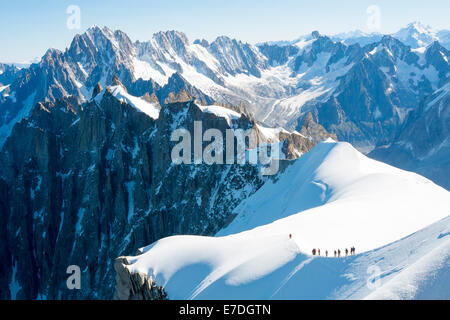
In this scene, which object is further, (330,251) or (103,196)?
(103,196)

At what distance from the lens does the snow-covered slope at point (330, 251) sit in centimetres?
2777

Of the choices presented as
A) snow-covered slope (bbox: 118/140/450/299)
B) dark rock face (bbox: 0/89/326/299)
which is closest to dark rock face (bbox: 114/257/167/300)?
snow-covered slope (bbox: 118/140/450/299)

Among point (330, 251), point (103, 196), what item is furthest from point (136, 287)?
point (103, 196)

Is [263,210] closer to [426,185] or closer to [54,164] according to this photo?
[426,185]

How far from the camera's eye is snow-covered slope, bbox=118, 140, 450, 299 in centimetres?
2777

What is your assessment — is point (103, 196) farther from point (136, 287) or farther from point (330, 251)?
point (330, 251)

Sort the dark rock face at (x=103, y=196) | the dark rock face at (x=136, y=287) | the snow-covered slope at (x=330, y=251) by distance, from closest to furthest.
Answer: the snow-covered slope at (x=330, y=251) < the dark rock face at (x=136, y=287) < the dark rock face at (x=103, y=196)

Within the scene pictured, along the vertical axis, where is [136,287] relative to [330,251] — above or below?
below

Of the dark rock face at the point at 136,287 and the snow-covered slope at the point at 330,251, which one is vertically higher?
the snow-covered slope at the point at 330,251

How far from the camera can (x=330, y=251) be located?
124 feet

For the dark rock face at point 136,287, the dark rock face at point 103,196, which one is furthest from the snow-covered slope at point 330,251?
the dark rock face at point 103,196

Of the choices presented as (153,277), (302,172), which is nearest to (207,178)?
(302,172)

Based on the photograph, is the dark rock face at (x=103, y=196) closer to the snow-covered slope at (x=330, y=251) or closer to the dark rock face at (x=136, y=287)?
the snow-covered slope at (x=330, y=251)

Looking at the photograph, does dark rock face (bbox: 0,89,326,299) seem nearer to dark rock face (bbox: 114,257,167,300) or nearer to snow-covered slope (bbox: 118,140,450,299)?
snow-covered slope (bbox: 118,140,450,299)
